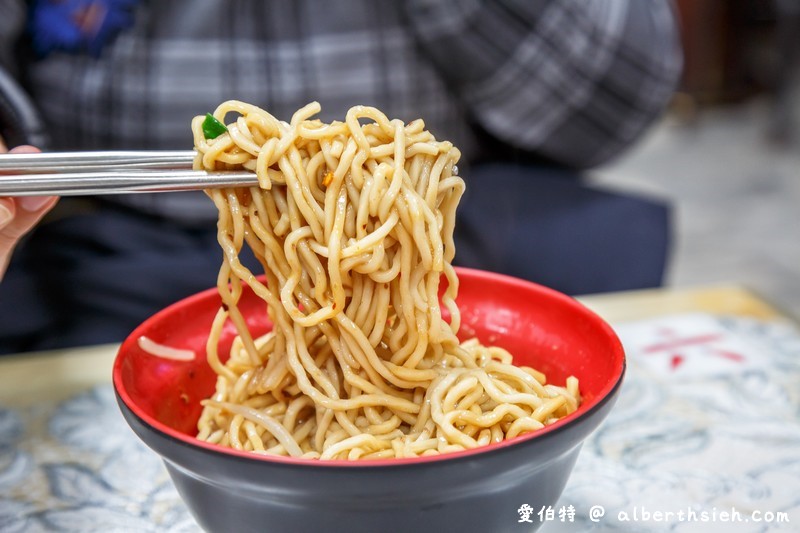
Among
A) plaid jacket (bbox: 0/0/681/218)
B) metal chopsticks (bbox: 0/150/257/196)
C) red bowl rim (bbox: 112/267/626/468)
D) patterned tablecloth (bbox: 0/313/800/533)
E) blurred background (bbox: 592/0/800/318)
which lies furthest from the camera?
blurred background (bbox: 592/0/800/318)

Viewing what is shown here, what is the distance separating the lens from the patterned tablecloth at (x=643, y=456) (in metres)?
0.83

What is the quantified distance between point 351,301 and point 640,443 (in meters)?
0.41

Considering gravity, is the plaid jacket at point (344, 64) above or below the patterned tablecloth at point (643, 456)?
above

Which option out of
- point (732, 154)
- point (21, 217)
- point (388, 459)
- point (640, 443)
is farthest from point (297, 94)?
point (732, 154)

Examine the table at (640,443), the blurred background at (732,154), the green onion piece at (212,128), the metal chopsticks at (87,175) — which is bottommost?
A: the blurred background at (732,154)

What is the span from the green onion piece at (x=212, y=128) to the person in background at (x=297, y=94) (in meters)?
0.79

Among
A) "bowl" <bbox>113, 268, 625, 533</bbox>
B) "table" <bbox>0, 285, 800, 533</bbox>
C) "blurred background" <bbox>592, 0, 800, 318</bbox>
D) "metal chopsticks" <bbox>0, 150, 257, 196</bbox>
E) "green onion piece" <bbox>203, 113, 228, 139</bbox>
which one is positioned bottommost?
"blurred background" <bbox>592, 0, 800, 318</bbox>

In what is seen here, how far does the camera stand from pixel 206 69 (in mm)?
1505

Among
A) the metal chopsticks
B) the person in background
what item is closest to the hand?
the metal chopsticks

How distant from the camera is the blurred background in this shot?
3133 mm

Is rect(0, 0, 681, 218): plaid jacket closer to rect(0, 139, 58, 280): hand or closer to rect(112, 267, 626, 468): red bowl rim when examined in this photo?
rect(0, 139, 58, 280): hand

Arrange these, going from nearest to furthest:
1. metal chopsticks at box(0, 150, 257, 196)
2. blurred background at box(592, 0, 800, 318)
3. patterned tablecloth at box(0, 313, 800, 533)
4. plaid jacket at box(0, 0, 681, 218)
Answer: metal chopsticks at box(0, 150, 257, 196), patterned tablecloth at box(0, 313, 800, 533), plaid jacket at box(0, 0, 681, 218), blurred background at box(592, 0, 800, 318)

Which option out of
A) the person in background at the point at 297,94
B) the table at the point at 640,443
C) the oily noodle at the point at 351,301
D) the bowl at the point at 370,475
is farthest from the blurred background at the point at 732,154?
the bowl at the point at 370,475

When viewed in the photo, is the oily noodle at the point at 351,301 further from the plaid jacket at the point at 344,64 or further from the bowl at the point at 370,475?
the plaid jacket at the point at 344,64
